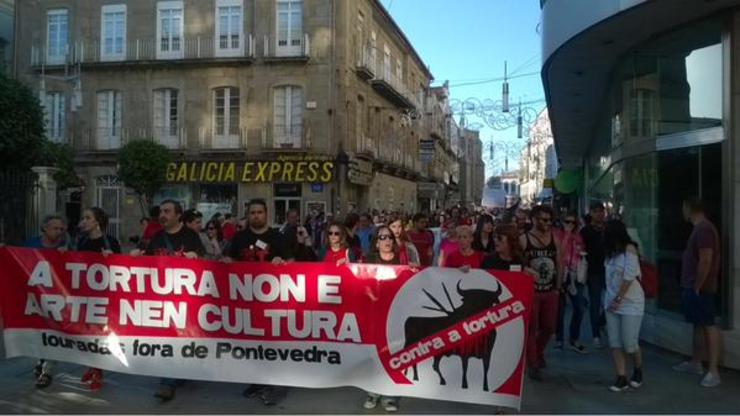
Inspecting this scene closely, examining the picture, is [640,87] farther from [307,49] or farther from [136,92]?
[136,92]

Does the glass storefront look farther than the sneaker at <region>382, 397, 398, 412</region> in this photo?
Yes

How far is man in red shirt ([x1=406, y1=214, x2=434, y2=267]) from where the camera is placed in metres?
10.1

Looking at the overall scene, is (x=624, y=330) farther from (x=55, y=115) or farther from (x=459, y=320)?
(x=55, y=115)

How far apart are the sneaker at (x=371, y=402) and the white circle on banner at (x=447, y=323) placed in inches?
17.7

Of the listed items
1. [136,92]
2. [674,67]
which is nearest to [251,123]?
[136,92]

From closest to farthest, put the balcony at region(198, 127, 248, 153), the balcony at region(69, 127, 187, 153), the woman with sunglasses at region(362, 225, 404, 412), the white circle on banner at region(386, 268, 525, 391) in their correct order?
the white circle on banner at region(386, 268, 525, 391)
the woman with sunglasses at region(362, 225, 404, 412)
the balcony at region(198, 127, 248, 153)
the balcony at region(69, 127, 187, 153)

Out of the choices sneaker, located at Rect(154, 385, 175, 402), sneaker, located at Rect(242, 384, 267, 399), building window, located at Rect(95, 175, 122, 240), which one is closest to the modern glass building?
sneaker, located at Rect(242, 384, 267, 399)

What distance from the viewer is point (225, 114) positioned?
96.2 feet

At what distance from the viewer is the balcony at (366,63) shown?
30.5 m

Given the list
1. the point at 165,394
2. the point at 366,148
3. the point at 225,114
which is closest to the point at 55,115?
the point at 225,114

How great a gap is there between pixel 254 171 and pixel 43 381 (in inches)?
896

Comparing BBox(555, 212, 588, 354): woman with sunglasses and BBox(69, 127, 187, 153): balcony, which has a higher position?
BBox(69, 127, 187, 153): balcony

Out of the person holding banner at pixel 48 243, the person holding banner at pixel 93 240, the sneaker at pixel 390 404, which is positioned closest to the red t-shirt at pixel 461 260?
the sneaker at pixel 390 404

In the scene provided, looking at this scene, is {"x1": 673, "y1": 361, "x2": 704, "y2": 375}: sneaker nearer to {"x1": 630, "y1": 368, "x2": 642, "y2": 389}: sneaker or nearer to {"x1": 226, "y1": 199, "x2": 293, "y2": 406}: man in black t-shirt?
{"x1": 630, "y1": 368, "x2": 642, "y2": 389}: sneaker
